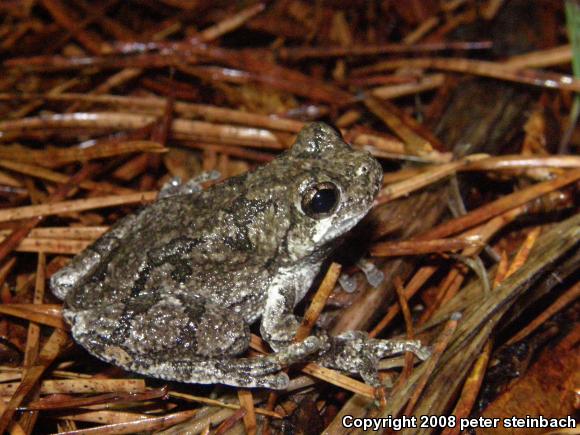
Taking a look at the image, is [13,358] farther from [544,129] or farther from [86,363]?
[544,129]

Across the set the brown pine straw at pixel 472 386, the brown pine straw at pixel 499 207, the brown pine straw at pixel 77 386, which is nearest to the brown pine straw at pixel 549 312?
the brown pine straw at pixel 472 386

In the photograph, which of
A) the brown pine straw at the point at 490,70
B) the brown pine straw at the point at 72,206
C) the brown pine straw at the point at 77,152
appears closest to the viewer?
the brown pine straw at the point at 72,206

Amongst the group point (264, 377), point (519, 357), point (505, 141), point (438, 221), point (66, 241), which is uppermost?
point (505, 141)

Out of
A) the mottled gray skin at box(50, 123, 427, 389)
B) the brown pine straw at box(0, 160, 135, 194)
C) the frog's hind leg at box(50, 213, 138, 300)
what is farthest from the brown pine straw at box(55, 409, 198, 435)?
the brown pine straw at box(0, 160, 135, 194)

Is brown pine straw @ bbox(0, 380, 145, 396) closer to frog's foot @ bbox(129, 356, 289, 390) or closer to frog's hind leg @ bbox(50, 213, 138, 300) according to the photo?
frog's foot @ bbox(129, 356, 289, 390)

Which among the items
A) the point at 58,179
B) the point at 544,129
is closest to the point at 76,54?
the point at 58,179

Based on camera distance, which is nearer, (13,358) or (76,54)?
(13,358)

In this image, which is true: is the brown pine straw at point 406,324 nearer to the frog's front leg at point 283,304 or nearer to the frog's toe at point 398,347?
the frog's toe at point 398,347
